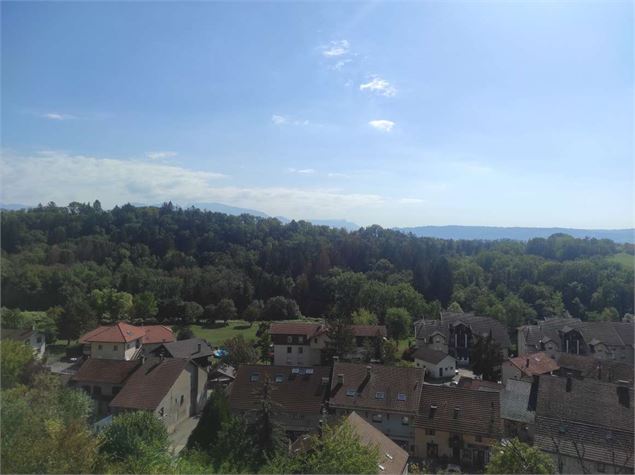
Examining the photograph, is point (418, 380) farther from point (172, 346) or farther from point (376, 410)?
point (172, 346)

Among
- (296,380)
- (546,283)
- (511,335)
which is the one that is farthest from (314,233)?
(296,380)

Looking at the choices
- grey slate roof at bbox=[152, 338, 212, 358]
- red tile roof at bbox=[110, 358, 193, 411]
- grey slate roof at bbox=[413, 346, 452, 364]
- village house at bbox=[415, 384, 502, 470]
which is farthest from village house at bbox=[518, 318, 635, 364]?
red tile roof at bbox=[110, 358, 193, 411]

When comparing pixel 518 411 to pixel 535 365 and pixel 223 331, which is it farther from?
pixel 223 331

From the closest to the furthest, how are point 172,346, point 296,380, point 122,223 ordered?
1. point 296,380
2. point 172,346
3. point 122,223

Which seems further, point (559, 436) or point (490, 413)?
point (490, 413)

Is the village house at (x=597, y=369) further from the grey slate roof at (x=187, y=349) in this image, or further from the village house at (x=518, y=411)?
the grey slate roof at (x=187, y=349)

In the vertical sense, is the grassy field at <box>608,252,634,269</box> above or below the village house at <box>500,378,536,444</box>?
above

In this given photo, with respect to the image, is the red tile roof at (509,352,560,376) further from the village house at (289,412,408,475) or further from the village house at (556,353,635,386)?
the village house at (289,412,408,475)
